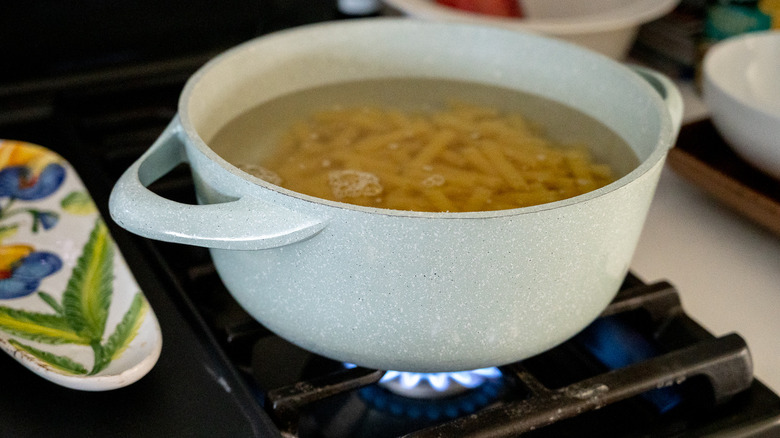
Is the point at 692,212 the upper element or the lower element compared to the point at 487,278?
lower

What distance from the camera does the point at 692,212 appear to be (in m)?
0.71

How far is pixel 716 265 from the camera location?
2.10 ft

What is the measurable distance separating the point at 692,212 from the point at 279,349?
0.44m

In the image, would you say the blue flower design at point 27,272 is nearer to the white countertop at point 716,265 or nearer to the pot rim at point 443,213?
the pot rim at point 443,213

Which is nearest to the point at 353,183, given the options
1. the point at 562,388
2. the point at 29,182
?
the point at 562,388

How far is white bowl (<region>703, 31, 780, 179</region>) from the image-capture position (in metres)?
0.61

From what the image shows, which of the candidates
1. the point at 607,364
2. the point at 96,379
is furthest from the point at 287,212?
the point at 607,364

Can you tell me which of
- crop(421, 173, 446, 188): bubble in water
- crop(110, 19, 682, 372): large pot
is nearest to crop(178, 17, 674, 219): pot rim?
crop(110, 19, 682, 372): large pot

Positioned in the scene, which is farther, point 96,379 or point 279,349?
point 279,349

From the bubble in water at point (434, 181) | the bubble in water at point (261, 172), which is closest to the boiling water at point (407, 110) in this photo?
the bubble in water at point (261, 172)

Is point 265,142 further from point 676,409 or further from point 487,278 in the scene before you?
point 676,409

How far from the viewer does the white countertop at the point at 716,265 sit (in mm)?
566

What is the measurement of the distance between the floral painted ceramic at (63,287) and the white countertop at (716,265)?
42 cm

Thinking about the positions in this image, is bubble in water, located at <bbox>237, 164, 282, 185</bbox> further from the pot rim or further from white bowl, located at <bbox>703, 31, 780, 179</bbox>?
white bowl, located at <bbox>703, 31, 780, 179</bbox>
